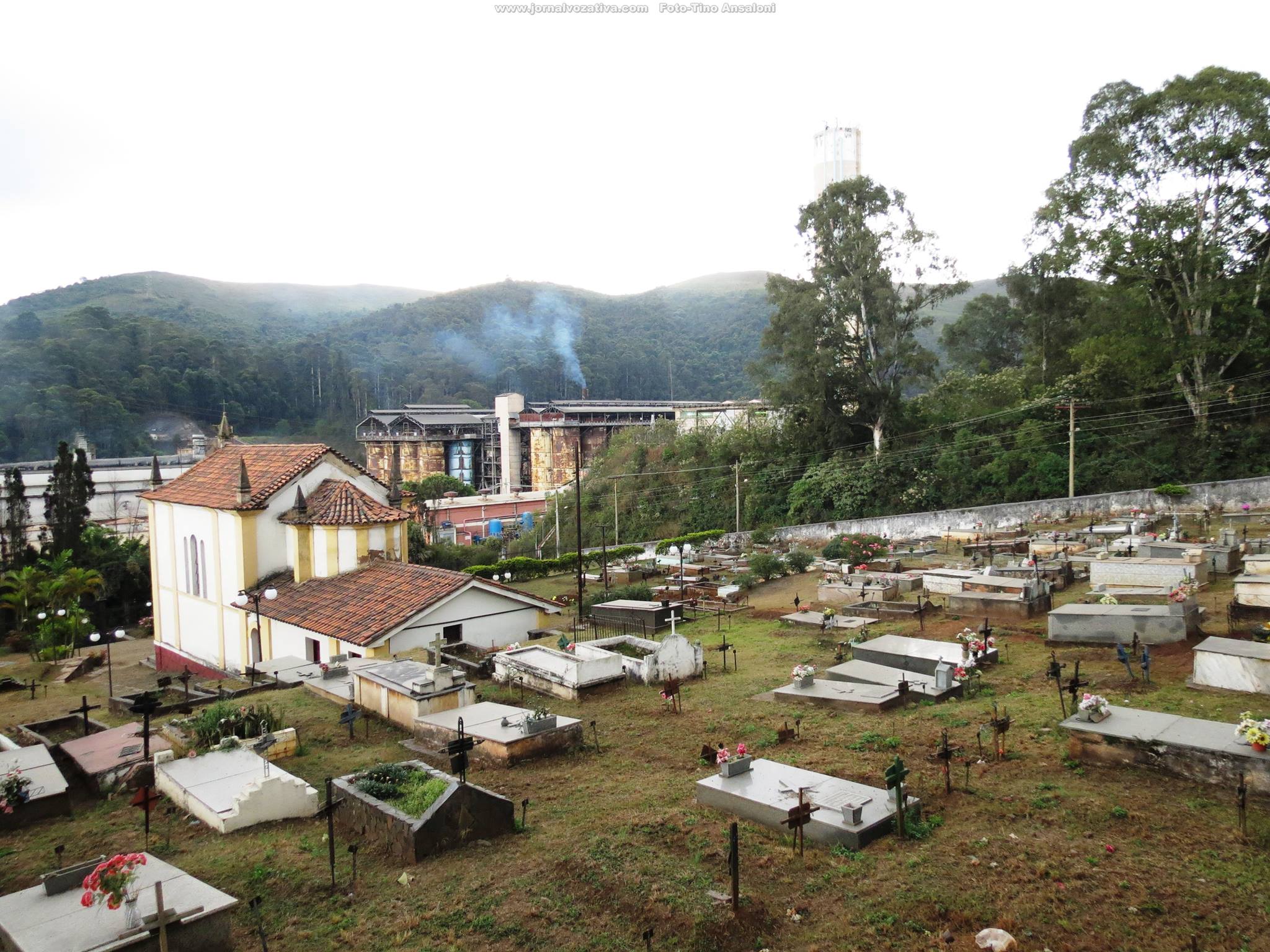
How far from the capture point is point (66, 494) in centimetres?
3381

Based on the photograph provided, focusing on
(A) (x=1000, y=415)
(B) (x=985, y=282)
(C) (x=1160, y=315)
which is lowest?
(A) (x=1000, y=415)

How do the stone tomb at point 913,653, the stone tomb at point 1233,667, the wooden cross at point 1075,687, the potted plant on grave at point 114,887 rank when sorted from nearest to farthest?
the potted plant on grave at point 114,887 < the wooden cross at point 1075,687 < the stone tomb at point 1233,667 < the stone tomb at point 913,653

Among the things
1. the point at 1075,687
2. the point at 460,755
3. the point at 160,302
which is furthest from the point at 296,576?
the point at 160,302

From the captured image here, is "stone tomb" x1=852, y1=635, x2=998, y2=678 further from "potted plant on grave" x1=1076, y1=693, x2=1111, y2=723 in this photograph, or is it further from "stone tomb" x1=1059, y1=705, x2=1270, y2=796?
"stone tomb" x1=1059, y1=705, x2=1270, y2=796

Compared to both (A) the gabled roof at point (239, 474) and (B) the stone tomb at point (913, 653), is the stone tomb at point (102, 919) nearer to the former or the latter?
(B) the stone tomb at point (913, 653)

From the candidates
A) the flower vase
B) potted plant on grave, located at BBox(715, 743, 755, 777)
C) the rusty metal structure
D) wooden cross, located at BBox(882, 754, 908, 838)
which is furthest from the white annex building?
the rusty metal structure

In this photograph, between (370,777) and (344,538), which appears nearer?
(370,777)

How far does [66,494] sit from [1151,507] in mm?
42578

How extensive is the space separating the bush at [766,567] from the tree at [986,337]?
27.1 m

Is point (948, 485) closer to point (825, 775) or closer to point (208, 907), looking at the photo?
point (825, 775)

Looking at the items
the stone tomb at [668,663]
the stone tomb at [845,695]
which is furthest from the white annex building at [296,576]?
the stone tomb at [845,695]

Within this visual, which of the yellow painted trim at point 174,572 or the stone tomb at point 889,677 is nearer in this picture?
the stone tomb at point 889,677

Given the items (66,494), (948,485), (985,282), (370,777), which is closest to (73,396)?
(66,494)

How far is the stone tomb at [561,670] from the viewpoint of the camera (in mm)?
13430
